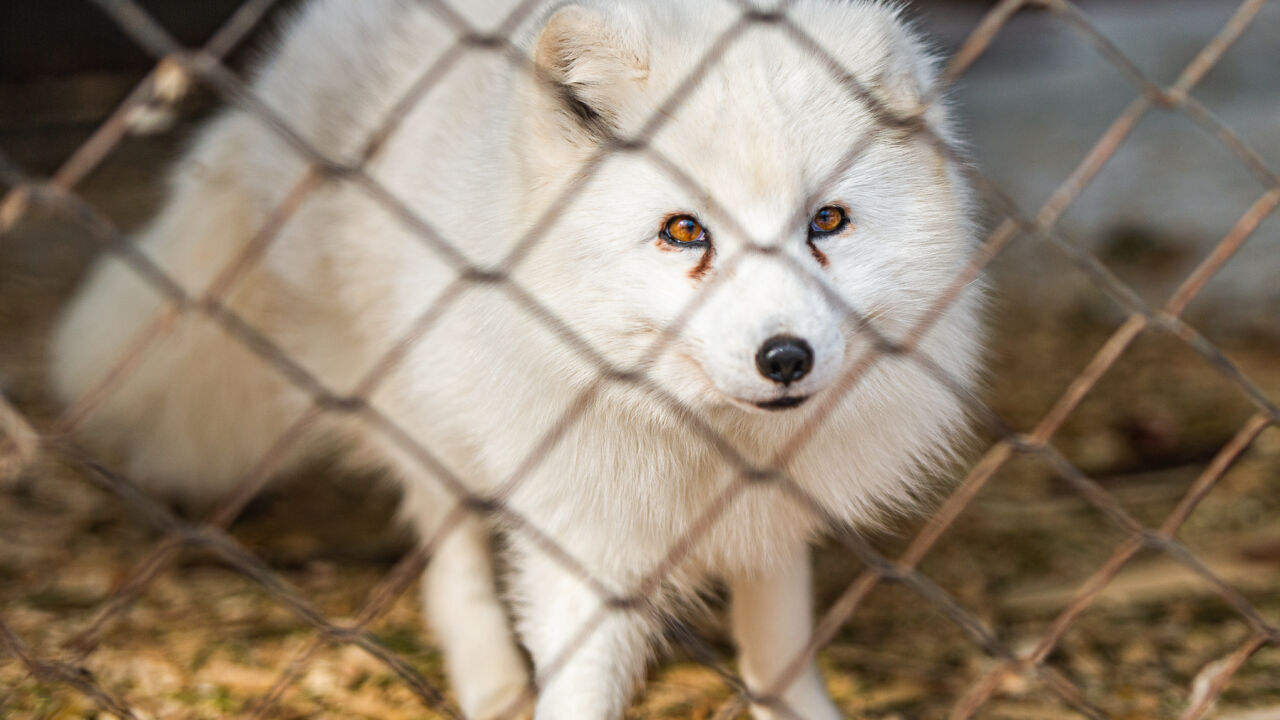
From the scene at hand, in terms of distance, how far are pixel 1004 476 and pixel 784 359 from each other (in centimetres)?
177

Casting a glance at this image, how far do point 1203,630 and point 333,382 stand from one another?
1844 millimetres

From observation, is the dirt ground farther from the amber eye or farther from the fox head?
the amber eye

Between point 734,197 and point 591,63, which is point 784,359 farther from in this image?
point 591,63

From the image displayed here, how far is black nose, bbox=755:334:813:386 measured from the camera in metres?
1.39

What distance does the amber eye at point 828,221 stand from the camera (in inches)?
62.8

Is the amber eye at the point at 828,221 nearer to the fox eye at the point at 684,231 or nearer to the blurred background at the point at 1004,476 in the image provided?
the fox eye at the point at 684,231

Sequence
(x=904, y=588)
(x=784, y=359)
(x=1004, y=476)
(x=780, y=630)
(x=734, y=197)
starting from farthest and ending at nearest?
1. (x=1004, y=476)
2. (x=904, y=588)
3. (x=780, y=630)
4. (x=734, y=197)
5. (x=784, y=359)

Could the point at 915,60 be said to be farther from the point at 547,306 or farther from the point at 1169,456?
the point at 1169,456

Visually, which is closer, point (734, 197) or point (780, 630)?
point (734, 197)

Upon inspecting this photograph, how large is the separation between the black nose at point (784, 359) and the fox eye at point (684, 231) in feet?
0.70

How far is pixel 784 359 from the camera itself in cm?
139

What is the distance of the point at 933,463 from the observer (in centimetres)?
187

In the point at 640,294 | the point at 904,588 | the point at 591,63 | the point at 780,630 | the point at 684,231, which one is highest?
the point at 591,63

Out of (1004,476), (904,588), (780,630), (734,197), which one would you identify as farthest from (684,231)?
(1004,476)
